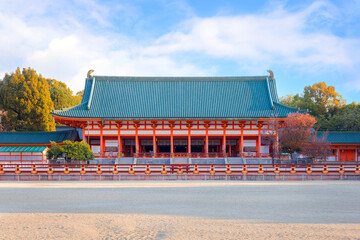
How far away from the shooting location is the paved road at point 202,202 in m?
11.6

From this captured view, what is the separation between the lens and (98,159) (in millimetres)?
31844


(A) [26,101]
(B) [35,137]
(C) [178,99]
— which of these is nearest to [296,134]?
(C) [178,99]

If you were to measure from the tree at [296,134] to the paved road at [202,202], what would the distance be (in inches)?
382

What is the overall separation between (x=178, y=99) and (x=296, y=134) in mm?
13887

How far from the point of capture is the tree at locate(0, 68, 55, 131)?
38.6 metres

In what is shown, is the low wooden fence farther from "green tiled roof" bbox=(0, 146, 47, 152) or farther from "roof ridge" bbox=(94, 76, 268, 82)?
"roof ridge" bbox=(94, 76, 268, 82)

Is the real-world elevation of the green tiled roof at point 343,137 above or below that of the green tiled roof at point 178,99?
below

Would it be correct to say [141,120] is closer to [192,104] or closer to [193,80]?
[192,104]

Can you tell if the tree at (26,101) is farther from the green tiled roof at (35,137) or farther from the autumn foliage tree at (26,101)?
the green tiled roof at (35,137)

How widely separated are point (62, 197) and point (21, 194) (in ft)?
8.66

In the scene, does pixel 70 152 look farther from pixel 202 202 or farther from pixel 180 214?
pixel 180 214

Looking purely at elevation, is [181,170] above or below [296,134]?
below

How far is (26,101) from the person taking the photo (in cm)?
3834

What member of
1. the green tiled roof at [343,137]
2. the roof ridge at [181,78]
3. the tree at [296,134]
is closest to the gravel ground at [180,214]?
the tree at [296,134]
